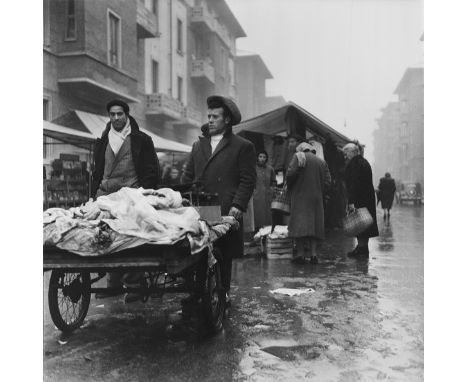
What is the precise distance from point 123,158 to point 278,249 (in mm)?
4273

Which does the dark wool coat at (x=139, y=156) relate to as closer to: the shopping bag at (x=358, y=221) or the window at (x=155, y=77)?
the shopping bag at (x=358, y=221)

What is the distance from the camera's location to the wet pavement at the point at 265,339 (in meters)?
3.75

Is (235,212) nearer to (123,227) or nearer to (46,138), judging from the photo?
(123,227)

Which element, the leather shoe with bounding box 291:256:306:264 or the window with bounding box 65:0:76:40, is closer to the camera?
the leather shoe with bounding box 291:256:306:264

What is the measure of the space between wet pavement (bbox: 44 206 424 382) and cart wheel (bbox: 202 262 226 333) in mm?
112

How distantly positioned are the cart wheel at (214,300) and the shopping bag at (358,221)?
4671mm

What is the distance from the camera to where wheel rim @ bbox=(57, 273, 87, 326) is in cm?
444

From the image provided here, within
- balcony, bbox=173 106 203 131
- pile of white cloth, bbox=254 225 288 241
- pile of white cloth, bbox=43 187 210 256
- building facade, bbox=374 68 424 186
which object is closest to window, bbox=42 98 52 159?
balcony, bbox=173 106 203 131

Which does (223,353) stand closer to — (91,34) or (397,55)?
(397,55)

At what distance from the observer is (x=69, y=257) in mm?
3832

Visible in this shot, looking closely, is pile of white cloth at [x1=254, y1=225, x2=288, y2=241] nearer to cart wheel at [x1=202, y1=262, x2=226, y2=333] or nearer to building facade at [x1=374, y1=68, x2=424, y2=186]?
building facade at [x1=374, y1=68, x2=424, y2=186]

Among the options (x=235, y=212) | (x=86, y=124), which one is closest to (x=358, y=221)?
(x=235, y=212)

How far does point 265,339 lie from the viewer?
4.43 metres
